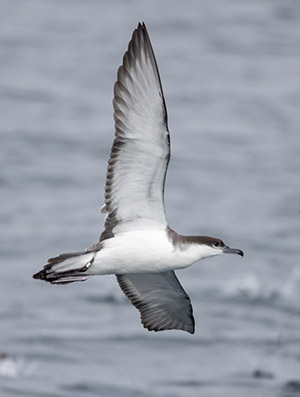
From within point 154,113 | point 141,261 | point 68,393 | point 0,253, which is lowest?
point 68,393

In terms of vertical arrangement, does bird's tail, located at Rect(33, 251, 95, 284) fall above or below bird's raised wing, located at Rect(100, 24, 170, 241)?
below

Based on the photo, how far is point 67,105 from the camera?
34906 millimetres

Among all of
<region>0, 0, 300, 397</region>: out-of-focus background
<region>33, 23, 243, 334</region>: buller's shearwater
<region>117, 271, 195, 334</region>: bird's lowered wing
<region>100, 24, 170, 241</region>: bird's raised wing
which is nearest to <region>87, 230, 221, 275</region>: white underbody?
<region>33, 23, 243, 334</region>: buller's shearwater

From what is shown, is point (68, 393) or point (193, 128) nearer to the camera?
point (68, 393)

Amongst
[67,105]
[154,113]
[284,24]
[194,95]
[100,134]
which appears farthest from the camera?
[284,24]

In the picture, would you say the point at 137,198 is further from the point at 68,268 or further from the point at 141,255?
the point at 68,268

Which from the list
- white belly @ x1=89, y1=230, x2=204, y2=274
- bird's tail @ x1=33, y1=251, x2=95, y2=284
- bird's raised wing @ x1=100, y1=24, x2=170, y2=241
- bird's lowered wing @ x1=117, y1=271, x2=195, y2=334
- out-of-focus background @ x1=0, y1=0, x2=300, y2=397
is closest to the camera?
bird's raised wing @ x1=100, y1=24, x2=170, y2=241

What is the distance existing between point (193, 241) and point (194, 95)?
2699 centimetres

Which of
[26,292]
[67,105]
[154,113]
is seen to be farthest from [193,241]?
[67,105]

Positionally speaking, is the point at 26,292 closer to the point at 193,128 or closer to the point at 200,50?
the point at 193,128

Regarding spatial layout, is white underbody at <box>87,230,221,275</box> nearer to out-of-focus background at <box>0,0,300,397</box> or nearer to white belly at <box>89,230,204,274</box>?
white belly at <box>89,230,204,274</box>

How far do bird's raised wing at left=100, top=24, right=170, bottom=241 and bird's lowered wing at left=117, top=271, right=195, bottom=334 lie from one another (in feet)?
4.26

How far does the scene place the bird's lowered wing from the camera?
1191 cm

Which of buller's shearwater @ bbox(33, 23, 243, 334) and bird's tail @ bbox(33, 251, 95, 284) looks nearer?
buller's shearwater @ bbox(33, 23, 243, 334)
